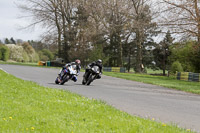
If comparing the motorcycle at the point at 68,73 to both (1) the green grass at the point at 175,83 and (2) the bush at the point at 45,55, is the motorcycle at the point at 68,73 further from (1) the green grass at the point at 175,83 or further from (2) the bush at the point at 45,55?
(2) the bush at the point at 45,55

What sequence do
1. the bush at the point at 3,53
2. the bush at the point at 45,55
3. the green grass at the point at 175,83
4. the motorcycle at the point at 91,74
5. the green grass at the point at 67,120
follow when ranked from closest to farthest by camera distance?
the green grass at the point at 67,120 → the motorcycle at the point at 91,74 → the green grass at the point at 175,83 → the bush at the point at 3,53 → the bush at the point at 45,55

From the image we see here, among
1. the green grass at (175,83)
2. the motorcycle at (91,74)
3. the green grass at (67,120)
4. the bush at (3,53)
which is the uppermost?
the bush at (3,53)

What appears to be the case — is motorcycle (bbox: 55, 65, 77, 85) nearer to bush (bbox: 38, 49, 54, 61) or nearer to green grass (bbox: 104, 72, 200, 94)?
green grass (bbox: 104, 72, 200, 94)

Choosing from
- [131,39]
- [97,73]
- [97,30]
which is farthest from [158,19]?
[131,39]

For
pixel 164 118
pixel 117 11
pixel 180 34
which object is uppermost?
pixel 117 11

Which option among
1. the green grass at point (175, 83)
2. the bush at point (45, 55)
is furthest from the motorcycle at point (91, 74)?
the bush at point (45, 55)

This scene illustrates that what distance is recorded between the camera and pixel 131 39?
62.2m

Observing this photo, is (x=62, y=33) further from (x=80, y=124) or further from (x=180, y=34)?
(x=80, y=124)

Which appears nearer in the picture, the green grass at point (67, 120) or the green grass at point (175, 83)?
the green grass at point (67, 120)

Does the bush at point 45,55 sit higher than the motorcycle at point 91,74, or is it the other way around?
the bush at point 45,55

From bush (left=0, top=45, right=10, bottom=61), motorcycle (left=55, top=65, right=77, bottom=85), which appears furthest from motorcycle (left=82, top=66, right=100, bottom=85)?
bush (left=0, top=45, right=10, bottom=61)

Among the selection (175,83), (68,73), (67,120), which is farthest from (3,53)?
(67,120)

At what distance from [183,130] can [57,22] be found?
5658 cm

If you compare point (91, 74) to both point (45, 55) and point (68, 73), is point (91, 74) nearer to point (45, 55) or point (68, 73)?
point (68, 73)
